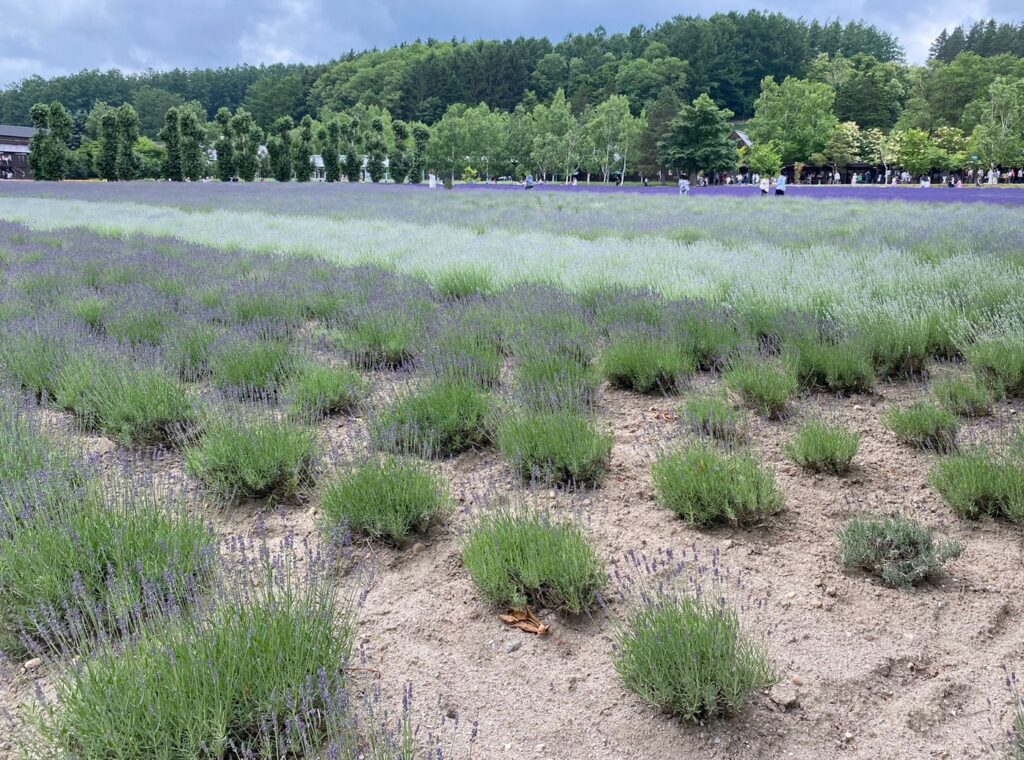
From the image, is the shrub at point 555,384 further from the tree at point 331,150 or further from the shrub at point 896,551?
the tree at point 331,150

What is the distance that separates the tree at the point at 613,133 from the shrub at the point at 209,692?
7250cm

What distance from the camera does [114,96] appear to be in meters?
122

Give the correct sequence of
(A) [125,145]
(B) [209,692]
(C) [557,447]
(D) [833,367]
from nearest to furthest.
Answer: (B) [209,692], (C) [557,447], (D) [833,367], (A) [125,145]

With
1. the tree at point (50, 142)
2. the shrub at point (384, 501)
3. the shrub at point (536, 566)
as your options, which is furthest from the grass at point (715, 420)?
the tree at point (50, 142)

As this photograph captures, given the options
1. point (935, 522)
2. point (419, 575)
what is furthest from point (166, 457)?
point (935, 522)

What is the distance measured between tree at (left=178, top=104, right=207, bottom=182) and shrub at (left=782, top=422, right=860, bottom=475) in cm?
5831

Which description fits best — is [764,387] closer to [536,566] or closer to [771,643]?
[771,643]

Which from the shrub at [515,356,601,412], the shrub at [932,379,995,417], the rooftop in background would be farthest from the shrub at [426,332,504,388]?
the rooftop in background

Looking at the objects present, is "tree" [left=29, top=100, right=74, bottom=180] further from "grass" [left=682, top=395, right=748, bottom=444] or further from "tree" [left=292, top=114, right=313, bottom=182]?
"grass" [left=682, top=395, right=748, bottom=444]

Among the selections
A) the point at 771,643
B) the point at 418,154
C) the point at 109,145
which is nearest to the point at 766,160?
the point at 418,154

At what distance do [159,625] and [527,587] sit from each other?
1.19 metres

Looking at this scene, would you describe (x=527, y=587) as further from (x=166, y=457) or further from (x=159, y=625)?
(x=166, y=457)

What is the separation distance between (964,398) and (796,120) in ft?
236

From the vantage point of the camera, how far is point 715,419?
11.8ft
